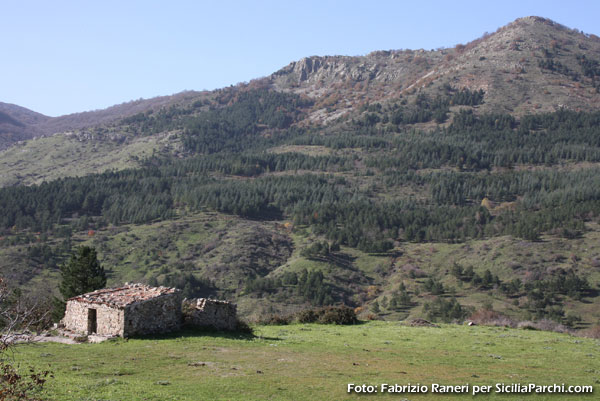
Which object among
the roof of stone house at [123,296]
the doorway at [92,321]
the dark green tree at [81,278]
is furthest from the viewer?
the dark green tree at [81,278]

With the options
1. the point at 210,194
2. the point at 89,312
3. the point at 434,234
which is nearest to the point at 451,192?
the point at 434,234

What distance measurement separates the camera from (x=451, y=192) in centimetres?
14438

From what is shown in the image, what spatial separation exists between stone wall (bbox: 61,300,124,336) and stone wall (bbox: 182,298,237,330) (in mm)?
4252

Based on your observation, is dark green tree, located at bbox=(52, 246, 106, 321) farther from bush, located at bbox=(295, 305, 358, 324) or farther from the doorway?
bush, located at bbox=(295, 305, 358, 324)

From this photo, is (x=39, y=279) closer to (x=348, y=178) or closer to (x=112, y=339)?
(x=112, y=339)

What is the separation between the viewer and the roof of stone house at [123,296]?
26.4 meters

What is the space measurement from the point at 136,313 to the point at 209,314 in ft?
15.4

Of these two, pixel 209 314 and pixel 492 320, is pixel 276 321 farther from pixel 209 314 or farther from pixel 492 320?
pixel 492 320

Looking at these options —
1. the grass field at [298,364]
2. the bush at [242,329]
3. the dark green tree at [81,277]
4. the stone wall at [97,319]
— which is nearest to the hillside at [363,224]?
the bush at [242,329]

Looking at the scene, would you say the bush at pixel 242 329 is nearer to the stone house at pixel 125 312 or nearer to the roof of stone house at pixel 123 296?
the stone house at pixel 125 312

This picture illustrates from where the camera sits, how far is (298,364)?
22.1 metres

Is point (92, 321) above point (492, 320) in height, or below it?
above

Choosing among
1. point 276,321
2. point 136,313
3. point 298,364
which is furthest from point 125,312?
point 276,321

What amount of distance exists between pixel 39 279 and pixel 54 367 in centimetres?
8327
